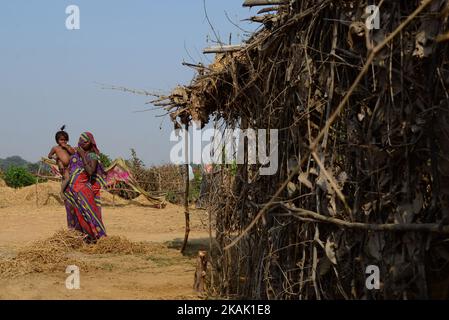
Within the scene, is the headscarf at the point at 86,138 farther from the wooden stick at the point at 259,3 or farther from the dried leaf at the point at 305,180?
the dried leaf at the point at 305,180

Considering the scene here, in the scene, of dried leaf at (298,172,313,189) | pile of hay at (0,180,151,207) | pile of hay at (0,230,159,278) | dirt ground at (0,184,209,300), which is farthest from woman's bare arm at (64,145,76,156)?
pile of hay at (0,180,151,207)

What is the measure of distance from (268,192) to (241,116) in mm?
1647

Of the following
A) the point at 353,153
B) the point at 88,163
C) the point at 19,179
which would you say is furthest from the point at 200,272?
the point at 19,179

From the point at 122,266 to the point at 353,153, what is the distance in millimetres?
5396

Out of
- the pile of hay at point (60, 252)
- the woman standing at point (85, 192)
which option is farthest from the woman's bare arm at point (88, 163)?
the pile of hay at point (60, 252)

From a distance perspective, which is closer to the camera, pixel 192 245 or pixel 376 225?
pixel 376 225

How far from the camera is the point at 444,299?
12.3 ft

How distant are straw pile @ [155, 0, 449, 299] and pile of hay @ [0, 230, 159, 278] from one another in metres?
3.59

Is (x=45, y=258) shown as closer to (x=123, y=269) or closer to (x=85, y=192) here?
(x=123, y=269)

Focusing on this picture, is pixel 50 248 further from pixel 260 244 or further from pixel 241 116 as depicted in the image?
pixel 260 244

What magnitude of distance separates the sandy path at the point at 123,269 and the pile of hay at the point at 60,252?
241mm

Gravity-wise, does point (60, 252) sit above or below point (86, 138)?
below

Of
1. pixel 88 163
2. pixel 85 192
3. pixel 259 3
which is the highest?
pixel 259 3

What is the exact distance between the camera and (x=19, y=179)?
27.6m
